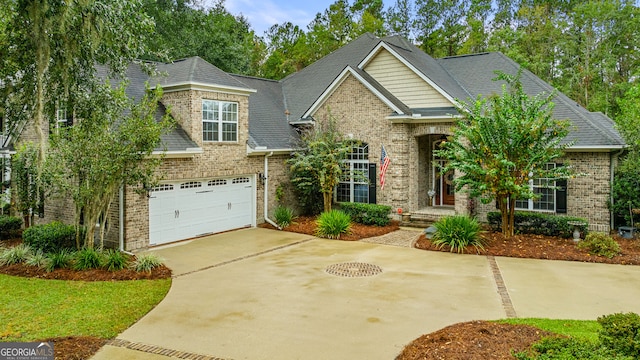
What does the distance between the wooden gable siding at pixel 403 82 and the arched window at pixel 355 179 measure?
103 inches

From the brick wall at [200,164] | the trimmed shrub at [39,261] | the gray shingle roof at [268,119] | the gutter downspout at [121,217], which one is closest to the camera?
the trimmed shrub at [39,261]

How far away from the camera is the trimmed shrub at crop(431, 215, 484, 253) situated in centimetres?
1295

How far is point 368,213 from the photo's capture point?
55.3 ft

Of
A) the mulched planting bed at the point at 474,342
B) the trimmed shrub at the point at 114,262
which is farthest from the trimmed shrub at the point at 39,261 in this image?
the mulched planting bed at the point at 474,342

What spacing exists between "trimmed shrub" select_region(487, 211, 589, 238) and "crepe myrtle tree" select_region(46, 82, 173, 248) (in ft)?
36.2

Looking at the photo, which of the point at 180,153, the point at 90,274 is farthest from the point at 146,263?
the point at 180,153

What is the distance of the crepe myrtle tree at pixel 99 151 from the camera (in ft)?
35.1

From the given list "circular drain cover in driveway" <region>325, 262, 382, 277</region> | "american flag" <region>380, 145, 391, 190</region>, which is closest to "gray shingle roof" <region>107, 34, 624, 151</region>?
"american flag" <region>380, 145, 391, 190</region>

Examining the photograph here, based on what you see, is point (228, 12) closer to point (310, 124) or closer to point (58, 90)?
point (310, 124)

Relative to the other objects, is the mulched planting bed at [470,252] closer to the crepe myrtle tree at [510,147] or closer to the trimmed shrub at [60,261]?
the trimmed shrub at [60,261]

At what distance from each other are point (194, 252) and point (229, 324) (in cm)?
592

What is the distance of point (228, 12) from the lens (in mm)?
36656

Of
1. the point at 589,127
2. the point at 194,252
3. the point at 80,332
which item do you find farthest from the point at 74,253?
the point at 589,127

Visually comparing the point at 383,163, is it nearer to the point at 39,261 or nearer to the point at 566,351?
the point at 39,261
